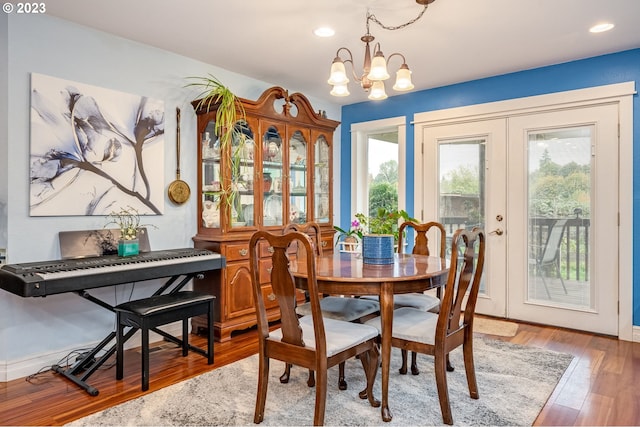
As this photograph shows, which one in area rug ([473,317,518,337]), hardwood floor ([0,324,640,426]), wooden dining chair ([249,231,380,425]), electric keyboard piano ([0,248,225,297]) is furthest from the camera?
area rug ([473,317,518,337])

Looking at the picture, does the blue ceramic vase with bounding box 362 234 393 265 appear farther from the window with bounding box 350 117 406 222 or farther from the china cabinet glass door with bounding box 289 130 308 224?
the window with bounding box 350 117 406 222

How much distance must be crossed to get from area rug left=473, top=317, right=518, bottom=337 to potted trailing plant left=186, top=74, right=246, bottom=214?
8.25 ft

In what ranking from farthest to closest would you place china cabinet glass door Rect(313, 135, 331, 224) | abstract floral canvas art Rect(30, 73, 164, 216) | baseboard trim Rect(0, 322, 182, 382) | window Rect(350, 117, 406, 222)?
window Rect(350, 117, 406, 222) → china cabinet glass door Rect(313, 135, 331, 224) → abstract floral canvas art Rect(30, 73, 164, 216) → baseboard trim Rect(0, 322, 182, 382)

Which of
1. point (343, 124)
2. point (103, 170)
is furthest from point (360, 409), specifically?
point (343, 124)

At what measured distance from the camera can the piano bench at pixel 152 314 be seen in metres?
2.55

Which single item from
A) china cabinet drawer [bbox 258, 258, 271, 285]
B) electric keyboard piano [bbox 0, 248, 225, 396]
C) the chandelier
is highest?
the chandelier

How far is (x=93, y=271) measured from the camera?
101 inches

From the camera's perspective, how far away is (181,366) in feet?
9.59

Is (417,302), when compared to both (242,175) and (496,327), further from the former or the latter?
(242,175)

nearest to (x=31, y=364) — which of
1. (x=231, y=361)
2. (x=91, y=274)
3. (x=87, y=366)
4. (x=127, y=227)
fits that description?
(x=87, y=366)

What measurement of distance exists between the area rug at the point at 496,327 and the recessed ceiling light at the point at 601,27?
2498 mm

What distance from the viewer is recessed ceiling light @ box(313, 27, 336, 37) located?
304 centimetres

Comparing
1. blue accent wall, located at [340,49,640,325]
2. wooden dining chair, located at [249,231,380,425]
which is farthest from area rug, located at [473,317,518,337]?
wooden dining chair, located at [249,231,380,425]

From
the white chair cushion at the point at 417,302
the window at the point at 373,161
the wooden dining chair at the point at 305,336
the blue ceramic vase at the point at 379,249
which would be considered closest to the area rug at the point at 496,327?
the white chair cushion at the point at 417,302
